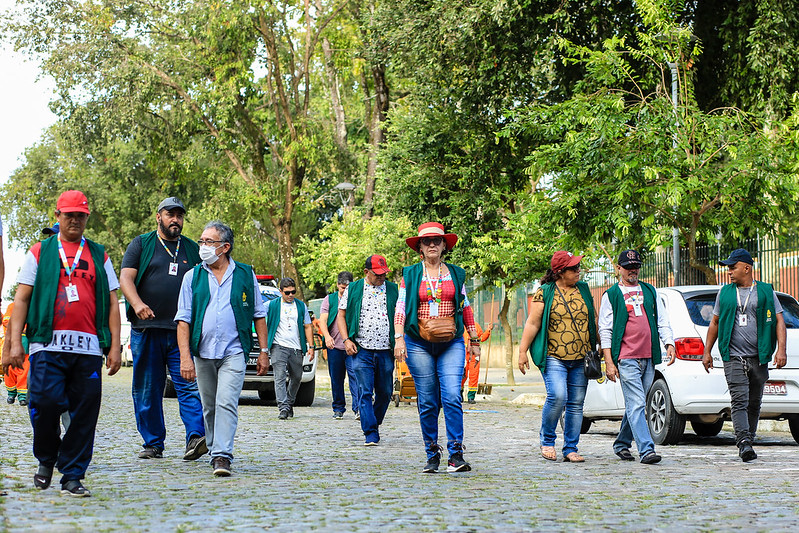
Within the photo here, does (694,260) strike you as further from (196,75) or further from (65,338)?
(196,75)

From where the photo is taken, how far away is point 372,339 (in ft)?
40.9

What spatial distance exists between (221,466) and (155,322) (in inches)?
65.9

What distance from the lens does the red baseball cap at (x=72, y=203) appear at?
7637mm

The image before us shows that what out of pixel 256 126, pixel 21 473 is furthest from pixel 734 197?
pixel 256 126

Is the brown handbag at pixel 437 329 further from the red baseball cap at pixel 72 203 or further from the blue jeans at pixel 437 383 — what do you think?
the red baseball cap at pixel 72 203

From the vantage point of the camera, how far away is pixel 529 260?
22922 millimetres

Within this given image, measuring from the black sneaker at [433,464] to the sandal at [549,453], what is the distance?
59.0 inches

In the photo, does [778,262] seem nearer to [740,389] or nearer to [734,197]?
[734,197]

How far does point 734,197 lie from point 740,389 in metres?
5.98

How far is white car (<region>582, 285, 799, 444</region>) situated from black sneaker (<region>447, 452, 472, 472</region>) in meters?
2.73

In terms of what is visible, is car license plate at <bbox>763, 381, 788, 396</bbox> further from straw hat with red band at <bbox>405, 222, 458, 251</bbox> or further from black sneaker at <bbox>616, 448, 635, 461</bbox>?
straw hat with red band at <bbox>405, 222, 458, 251</bbox>

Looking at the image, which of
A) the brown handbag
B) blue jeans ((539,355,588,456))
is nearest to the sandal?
blue jeans ((539,355,588,456))

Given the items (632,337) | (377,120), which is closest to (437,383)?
(632,337)

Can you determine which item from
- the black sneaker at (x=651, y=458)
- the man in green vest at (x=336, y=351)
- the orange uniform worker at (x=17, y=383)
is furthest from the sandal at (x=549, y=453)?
the orange uniform worker at (x=17, y=383)
